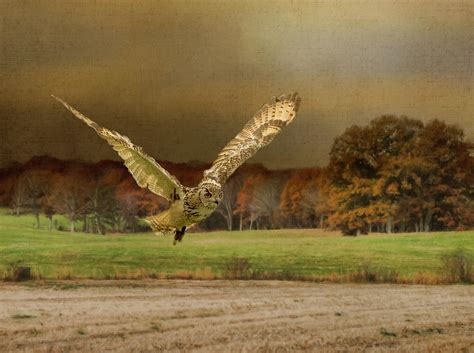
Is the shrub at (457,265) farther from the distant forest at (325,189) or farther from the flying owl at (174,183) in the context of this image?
the flying owl at (174,183)

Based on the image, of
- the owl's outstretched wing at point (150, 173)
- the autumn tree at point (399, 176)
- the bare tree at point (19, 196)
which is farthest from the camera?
the autumn tree at point (399, 176)

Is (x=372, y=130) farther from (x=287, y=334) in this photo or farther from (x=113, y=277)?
(x=113, y=277)

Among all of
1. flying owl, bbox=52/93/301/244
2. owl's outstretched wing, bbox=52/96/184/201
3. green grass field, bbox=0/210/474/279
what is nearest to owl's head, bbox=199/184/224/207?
flying owl, bbox=52/93/301/244

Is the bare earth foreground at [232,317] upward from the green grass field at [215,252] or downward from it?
downward

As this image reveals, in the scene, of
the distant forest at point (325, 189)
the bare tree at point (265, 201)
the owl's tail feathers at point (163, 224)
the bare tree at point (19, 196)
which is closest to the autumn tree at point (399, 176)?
the distant forest at point (325, 189)

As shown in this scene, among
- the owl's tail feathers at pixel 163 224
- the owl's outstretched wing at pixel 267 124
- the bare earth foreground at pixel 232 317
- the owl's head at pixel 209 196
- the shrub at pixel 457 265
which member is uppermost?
the owl's outstretched wing at pixel 267 124

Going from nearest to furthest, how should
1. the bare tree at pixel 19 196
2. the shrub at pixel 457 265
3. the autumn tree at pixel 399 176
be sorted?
the bare tree at pixel 19 196, the autumn tree at pixel 399 176, the shrub at pixel 457 265

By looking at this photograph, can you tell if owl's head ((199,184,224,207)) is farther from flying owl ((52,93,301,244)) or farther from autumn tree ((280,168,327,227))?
autumn tree ((280,168,327,227))
